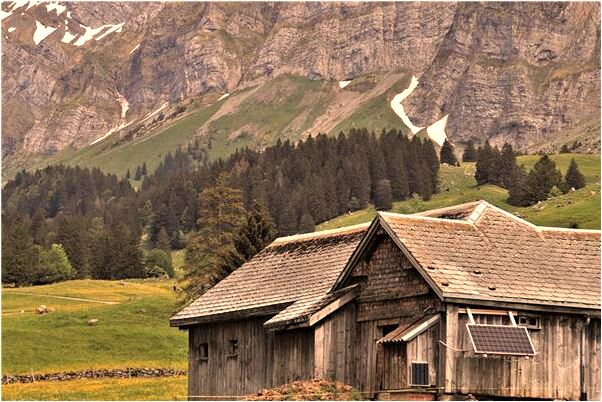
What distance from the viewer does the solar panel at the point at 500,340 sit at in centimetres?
3403

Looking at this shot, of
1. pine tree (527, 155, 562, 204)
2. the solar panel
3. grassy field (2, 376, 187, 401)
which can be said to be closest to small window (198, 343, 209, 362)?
grassy field (2, 376, 187, 401)

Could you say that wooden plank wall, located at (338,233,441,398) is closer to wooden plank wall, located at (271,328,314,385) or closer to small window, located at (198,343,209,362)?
wooden plank wall, located at (271,328,314,385)

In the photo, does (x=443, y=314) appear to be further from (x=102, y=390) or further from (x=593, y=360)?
(x=102, y=390)

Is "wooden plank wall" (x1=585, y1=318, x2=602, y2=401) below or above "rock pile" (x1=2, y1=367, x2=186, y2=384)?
above

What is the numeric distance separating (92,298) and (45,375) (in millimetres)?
56620

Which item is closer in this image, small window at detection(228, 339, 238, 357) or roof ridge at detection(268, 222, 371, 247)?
small window at detection(228, 339, 238, 357)

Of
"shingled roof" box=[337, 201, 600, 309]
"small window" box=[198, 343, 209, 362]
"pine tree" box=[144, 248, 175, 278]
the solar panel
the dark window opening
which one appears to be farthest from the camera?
"pine tree" box=[144, 248, 175, 278]

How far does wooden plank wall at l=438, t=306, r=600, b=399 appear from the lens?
3431cm

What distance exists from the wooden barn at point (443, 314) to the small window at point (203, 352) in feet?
9.97

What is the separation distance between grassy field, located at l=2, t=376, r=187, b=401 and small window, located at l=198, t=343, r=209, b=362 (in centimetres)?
353

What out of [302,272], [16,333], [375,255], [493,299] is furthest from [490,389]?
[16,333]

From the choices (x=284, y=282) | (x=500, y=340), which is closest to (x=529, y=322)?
(x=500, y=340)

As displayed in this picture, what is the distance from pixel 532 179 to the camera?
647ft

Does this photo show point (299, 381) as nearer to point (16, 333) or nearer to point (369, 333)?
point (369, 333)
